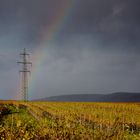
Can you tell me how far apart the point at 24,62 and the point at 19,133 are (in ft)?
238

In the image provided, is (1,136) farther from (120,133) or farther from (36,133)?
(120,133)

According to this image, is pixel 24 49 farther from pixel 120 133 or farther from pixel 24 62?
pixel 120 133

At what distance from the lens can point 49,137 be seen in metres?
10.5

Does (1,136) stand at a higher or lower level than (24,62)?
lower

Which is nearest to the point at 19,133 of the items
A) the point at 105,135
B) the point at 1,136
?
the point at 1,136

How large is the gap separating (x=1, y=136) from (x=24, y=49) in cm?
7165

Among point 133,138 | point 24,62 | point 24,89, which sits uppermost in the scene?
point 24,62

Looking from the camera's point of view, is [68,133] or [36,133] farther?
[36,133]

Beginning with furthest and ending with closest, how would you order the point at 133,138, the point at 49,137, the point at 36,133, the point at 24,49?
the point at 24,49 < the point at 133,138 < the point at 36,133 < the point at 49,137

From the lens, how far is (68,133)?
1073 centimetres

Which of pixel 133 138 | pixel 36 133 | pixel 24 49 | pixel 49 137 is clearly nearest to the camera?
pixel 49 137

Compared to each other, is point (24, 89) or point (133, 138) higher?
point (24, 89)

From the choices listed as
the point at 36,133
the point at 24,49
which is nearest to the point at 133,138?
the point at 36,133

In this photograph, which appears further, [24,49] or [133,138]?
[24,49]
